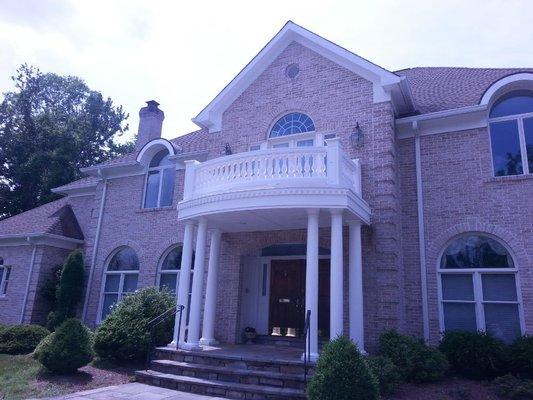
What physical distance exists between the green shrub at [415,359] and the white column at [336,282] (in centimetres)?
125

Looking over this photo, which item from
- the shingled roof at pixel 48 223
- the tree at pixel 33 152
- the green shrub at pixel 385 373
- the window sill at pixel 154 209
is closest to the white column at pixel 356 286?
the green shrub at pixel 385 373

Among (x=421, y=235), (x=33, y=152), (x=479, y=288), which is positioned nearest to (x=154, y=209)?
(x=421, y=235)

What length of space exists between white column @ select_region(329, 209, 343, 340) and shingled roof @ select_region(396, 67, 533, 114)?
5409mm

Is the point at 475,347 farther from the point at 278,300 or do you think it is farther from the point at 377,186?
the point at 278,300

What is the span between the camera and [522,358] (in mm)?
8852

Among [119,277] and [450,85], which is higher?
[450,85]

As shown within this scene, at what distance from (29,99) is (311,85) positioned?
1264 inches

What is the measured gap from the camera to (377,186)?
11297 millimetres

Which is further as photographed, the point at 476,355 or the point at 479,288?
the point at 479,288

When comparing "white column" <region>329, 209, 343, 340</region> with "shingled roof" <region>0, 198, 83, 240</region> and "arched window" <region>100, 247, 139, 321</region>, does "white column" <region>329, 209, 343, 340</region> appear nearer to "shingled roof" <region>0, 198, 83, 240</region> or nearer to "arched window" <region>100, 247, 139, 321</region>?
"arched window" <region>100, 247, 139, 321</region>

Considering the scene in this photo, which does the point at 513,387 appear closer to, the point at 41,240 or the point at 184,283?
the point at 184,283

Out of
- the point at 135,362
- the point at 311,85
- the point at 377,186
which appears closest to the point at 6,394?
the point at 135,362

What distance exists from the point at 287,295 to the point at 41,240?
1089 cm

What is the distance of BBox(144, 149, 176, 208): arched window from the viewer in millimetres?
16875
